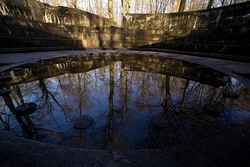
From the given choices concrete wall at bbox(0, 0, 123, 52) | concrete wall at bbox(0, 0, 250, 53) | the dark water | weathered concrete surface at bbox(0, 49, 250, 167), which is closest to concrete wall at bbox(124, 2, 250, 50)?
concrete wall at bbox(0, 0, 250, 53)

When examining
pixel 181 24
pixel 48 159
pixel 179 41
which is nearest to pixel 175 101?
pixel 48 159

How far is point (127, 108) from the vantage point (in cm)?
158

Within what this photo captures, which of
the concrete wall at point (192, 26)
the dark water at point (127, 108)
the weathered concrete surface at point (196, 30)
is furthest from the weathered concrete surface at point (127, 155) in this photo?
the concrete wall at point (192, 26)

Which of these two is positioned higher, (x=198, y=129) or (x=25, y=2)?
(x=25, y=2)

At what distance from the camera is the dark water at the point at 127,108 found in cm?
106

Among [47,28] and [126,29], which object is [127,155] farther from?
[126,29]

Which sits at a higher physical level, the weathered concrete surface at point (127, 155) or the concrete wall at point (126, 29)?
the concrete wall at point (126, 29)

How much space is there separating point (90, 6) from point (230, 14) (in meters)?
17.7

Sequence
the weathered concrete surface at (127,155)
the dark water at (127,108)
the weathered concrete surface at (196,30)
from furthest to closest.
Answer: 1. the weathered concrete surface at (196,30)
2. the dark water at (127,108)
3. the weathered concrete surface at (127,155)

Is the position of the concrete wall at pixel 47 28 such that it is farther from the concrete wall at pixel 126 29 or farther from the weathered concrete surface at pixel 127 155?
the weathered concrete surface at pixel 127 155

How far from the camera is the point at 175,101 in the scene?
177 cm

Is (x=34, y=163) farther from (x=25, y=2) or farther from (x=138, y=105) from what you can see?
(x=25, y=2)

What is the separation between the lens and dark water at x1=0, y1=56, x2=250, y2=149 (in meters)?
1.06

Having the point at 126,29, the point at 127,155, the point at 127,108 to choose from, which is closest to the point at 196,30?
the point at 126,29
